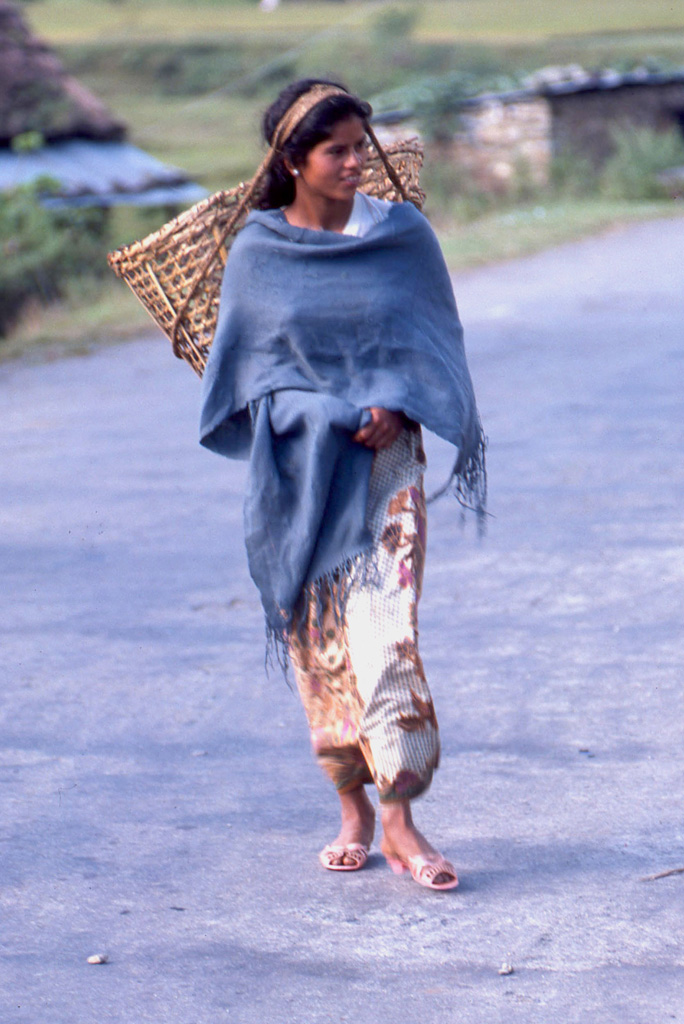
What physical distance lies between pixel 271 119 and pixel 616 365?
23.9 feet

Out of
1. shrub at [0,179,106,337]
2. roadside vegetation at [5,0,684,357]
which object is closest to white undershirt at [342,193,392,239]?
roadside vegetation at [5,0,684,357]

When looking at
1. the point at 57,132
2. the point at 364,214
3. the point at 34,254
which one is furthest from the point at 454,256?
the point at 364,214

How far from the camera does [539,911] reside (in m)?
3.12

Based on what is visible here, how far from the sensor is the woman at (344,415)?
3.21m

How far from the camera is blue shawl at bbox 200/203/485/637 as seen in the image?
324cm

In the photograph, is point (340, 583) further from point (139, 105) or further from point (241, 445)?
point (139, 105)

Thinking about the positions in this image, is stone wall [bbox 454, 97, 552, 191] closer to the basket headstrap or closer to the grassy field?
the grassy field

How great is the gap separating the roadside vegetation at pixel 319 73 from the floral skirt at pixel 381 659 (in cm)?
104

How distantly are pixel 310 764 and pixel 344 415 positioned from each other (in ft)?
4.23

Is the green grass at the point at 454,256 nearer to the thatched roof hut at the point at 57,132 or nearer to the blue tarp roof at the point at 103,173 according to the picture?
the blue tarp roof at the point at 103,173

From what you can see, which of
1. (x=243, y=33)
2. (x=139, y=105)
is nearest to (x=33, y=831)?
(x=139, y=105)

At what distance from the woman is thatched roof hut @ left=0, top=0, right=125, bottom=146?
70.9 feet

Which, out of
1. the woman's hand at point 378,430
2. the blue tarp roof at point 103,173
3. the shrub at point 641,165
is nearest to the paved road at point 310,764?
the woman's hand at point 378,430

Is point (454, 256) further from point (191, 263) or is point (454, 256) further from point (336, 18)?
point (336, 18)
